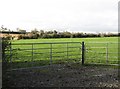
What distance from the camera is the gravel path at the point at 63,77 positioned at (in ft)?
36.4

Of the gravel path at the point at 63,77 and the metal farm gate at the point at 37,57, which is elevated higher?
the metal farm gate at the point at 37,57

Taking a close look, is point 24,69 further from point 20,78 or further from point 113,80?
point 113,80

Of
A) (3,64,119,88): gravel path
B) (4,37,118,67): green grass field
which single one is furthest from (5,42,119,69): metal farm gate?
(3,64,119,88): gravel path

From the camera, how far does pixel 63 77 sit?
1253cm

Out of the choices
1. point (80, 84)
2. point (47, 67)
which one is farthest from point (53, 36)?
point (80, 84)

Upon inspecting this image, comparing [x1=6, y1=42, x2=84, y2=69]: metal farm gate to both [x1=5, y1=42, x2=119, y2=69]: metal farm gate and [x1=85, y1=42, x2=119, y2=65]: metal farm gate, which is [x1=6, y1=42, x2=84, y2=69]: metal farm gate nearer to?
[x1=5, y1=42, x2=119, y2=69]: metal farm gate

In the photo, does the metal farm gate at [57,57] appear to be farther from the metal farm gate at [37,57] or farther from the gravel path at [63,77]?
the gravel path at [63,77]

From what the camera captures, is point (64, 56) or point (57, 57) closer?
point (57, 57)

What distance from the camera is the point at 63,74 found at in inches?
524

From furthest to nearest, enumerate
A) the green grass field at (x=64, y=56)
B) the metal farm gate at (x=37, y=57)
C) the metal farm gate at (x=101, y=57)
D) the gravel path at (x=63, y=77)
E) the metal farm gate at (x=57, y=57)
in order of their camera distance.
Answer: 1. the metal farm gate at (x=101, y=57)
2. the green grass field at (x=64, y=56)
3. the metal farm gate at (x=57, y=57)
4. the metal farm gate at (x=37, y=57)
5. the gravel path at (x=63, y=77)

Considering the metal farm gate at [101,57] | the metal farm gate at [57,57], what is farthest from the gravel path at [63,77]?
the metal farm gate at [101,57]

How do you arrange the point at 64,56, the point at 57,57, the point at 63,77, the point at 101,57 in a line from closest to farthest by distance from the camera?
the point at 63,77
the point at 101,57
the point at 57,57
the point at 64,56

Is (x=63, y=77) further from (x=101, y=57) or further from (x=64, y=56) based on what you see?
(x=64, y=56)

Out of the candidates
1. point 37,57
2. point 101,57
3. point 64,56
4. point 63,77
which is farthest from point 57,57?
point 63,77
